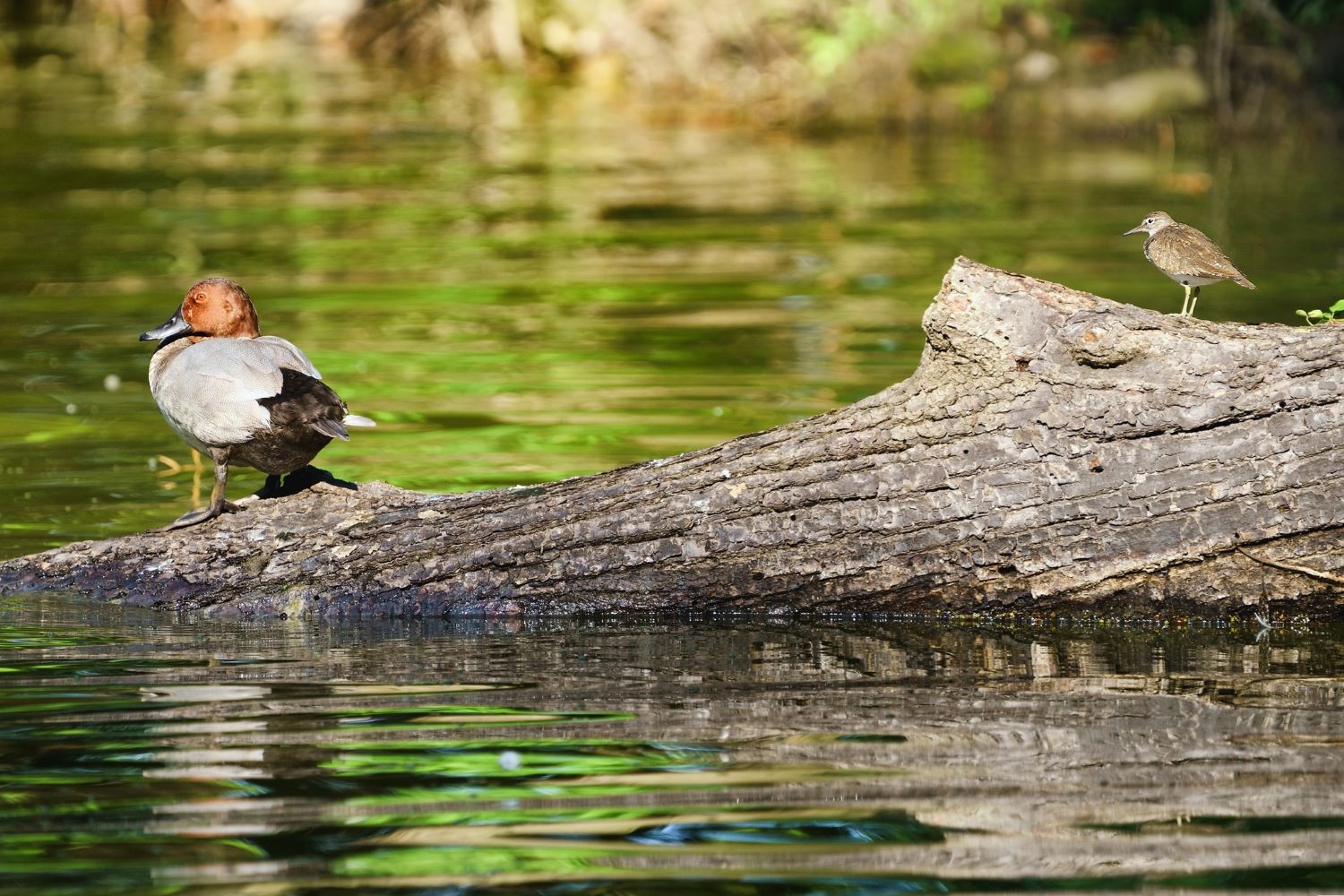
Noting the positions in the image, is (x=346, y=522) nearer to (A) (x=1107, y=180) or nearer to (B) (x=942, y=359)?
(B) (x=942, y=359)

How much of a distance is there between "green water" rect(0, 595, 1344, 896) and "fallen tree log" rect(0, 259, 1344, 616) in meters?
0.14

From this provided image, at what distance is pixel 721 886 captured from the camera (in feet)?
11.5

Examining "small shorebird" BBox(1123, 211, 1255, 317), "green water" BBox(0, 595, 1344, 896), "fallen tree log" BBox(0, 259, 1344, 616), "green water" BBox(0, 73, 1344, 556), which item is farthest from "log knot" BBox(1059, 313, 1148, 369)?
"green water" BBox(0, 73, 1344, 556)

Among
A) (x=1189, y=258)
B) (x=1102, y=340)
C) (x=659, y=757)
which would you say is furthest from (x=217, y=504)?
(x=1189, y=258)

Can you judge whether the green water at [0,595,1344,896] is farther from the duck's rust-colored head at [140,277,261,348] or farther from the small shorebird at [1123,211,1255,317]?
the small shorebird at [1123,211,1255,317]

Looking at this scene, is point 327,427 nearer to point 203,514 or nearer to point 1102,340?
point 203,514

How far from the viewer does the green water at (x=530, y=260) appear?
868 cm

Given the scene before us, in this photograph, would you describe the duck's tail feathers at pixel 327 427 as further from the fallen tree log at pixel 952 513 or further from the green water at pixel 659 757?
the green water at pixel 659 757

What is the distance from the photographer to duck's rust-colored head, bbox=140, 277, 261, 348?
19.2ft

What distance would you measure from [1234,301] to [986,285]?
671 centimetres

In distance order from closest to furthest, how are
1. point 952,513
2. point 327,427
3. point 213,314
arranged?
1. point 952,513
2. point 327,427
3. point 213,314

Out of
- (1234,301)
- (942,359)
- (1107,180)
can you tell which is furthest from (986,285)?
(1107,180)

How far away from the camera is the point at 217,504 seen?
5699 millimetres

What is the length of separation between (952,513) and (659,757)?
4.73ft
